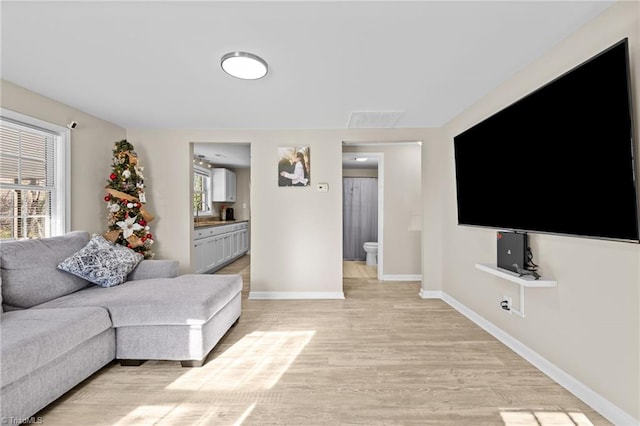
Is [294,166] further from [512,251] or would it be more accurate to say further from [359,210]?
[359,210]

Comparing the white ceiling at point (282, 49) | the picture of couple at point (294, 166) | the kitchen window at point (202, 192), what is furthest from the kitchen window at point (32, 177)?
the kitchen window at point (202, 192)

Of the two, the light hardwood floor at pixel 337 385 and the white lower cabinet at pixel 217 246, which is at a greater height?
the white lower cabinet at pixel 217 246

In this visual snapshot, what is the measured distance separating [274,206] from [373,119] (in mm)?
1704

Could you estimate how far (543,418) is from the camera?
1.59 metres

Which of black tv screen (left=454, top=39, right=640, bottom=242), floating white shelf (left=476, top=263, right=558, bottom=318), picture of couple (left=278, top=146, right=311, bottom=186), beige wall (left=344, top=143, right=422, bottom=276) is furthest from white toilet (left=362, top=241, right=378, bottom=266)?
black tv screen (left=454, top=39, right=640, bottom=242)

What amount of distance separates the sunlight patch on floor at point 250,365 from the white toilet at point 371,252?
3365 millimetres

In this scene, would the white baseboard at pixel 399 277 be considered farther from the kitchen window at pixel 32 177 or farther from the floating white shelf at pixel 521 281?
the kitchen window at pixel 32 177

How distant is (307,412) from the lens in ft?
5.36

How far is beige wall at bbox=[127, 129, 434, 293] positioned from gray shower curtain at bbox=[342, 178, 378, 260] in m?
2.70

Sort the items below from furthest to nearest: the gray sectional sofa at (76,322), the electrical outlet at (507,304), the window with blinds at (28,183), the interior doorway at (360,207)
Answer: the interior doorway at (360,207) → the window with blinds at (28,183) → the electrical outlet at (507,304) → the gray sectional sofa at (76,322)

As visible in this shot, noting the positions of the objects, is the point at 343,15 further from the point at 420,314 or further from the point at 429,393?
the point at 420,314

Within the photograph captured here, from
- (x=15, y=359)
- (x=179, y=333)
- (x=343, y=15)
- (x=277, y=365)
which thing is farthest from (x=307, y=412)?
(x=343, y=15)

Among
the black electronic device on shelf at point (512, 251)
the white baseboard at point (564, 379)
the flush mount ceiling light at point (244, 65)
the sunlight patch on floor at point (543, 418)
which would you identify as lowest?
the sunlight patch on floor at point (543, 418)

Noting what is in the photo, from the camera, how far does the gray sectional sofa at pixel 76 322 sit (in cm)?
150
